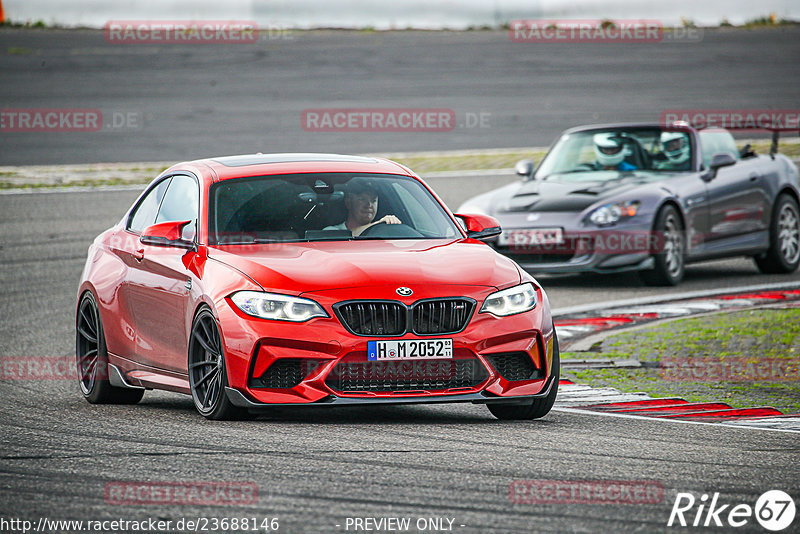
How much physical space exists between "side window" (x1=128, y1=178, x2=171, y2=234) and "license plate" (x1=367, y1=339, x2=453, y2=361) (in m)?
2.40

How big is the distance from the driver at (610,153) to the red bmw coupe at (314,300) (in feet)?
22.2

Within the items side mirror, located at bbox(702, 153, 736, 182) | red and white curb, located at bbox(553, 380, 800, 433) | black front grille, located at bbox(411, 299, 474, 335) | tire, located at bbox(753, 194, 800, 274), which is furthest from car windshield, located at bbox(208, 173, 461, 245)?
tire, located at bbox(753, 194, 800, 274)

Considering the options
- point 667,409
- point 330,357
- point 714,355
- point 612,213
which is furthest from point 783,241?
point 330,357

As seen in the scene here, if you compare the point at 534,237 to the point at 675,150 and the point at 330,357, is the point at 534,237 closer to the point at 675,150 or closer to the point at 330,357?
the point at 675,150

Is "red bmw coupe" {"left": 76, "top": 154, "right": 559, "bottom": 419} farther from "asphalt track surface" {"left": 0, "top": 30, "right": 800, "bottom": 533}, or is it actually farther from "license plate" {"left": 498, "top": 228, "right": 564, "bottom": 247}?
"license plate" {"left": 498, "top": 228, "right": 564, "bottom": 247}

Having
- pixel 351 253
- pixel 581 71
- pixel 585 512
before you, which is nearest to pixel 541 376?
pixel 351 253

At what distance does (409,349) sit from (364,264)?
1.90 ft

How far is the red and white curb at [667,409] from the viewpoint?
8.31 meters

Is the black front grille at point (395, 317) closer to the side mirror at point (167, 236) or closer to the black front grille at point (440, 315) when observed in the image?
the black front grille at point (440, 315)

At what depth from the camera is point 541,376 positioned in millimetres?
7992

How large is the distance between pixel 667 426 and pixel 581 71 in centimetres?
2785

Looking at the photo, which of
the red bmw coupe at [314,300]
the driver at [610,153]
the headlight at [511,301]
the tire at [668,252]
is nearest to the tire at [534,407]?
the red bmw coupe at [314,300]

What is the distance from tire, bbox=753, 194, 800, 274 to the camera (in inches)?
645

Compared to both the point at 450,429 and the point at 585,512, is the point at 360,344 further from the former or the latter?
the point at 585,512
